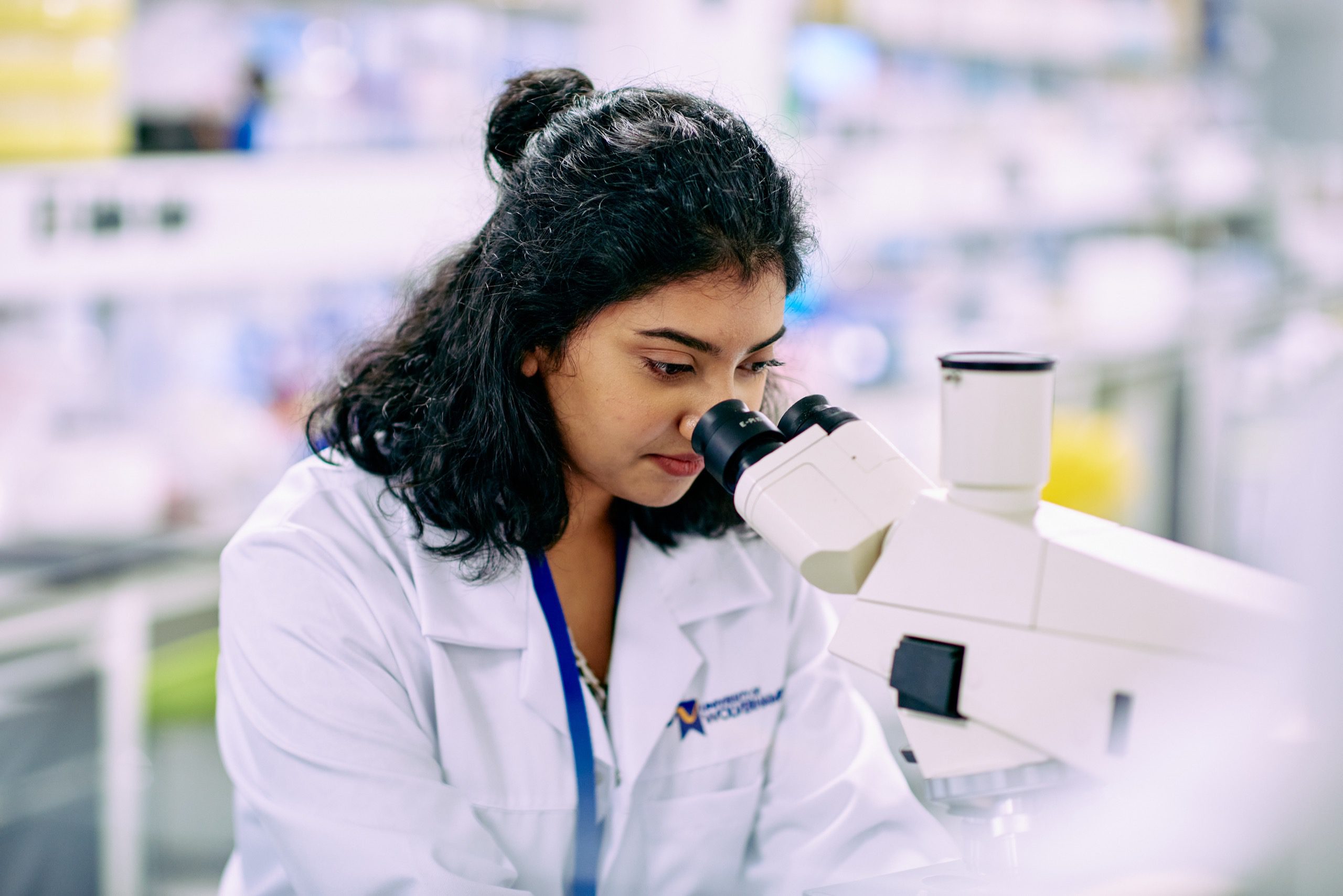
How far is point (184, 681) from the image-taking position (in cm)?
215

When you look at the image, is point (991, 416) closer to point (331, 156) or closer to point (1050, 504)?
point (1050, 504)

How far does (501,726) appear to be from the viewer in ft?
3.96

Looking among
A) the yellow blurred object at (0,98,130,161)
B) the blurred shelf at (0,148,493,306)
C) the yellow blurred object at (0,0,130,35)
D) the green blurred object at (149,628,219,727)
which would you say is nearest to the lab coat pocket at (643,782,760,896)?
the blurred shelf at (0,148,493,306)

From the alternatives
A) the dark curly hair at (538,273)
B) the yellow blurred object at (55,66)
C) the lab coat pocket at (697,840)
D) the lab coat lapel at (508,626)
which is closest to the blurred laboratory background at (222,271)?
the yellow blurred object at (55,66)

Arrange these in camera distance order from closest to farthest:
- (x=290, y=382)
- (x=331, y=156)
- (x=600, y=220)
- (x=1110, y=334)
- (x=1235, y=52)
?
(x=600, y=220) < (x=331, y=156) < (x=290, y=382) < (x=1110, y=334) < (x=1235, y=52)

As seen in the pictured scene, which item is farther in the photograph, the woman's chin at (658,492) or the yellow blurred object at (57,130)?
the yellow blurred object at (57,130)

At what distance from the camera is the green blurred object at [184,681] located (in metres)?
2.12

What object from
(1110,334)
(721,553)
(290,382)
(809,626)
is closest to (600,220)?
(721,553)

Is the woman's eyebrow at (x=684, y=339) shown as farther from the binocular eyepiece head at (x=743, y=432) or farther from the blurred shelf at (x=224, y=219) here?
the blurred shelf at (x=224, y=219)

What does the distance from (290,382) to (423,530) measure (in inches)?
49.6

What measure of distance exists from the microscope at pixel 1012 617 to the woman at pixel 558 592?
0.36m

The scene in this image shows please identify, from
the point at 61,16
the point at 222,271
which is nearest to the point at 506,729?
the point at 222,271

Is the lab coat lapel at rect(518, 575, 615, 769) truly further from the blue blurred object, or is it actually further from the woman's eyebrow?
the blue blurred object

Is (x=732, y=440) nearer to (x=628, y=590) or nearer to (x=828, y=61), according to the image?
(x=628, y=590)
